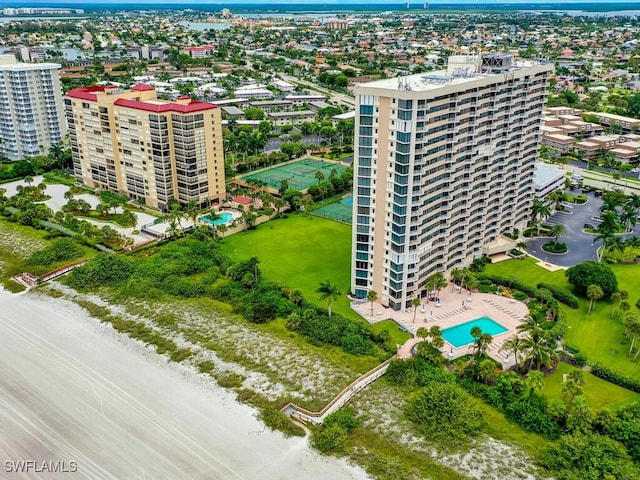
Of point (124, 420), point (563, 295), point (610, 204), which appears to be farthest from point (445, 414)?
point (610, 204)

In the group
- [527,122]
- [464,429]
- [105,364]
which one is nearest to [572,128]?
[527,122]

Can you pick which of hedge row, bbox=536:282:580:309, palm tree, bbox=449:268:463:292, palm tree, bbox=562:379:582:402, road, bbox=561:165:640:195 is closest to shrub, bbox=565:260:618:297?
hedge row, bbox=536:282:580:309

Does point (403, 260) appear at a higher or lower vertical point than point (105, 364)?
higher

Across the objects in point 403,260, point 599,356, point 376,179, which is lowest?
point 599,356

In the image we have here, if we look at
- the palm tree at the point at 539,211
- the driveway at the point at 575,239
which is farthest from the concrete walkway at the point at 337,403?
the palm tree at the point at 539,211

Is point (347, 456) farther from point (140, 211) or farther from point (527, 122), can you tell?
point (140, 211)

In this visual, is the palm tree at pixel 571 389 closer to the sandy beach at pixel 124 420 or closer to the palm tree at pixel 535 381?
the palm tree at pixel 535 381

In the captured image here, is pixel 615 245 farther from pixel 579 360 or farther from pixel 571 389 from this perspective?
pixel 571 389
